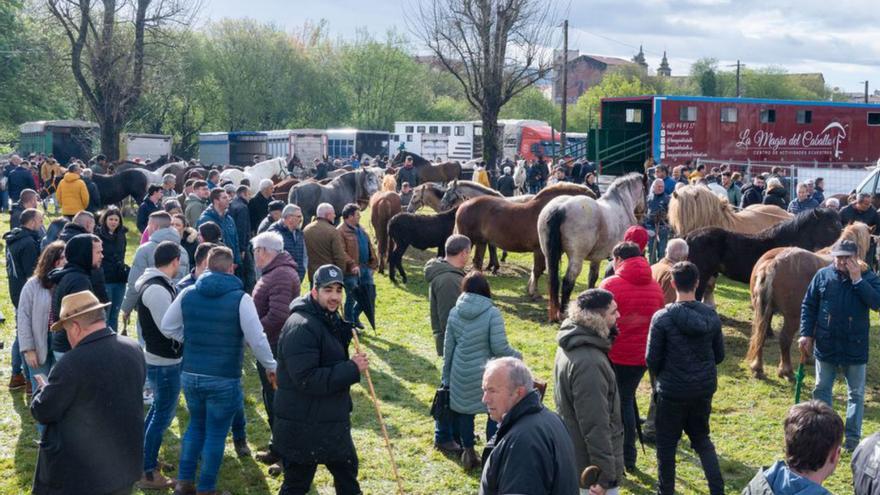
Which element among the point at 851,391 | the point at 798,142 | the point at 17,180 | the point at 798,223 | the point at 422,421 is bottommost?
the point at 422,421

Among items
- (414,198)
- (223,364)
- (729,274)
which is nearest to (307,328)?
(223,364)

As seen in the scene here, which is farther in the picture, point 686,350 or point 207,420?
point 207,420

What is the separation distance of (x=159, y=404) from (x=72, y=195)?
39.0 ft

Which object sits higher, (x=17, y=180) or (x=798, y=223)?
(x=17, y=180)

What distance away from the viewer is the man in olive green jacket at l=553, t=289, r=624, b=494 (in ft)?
16.4

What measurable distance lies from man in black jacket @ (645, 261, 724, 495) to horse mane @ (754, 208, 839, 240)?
19.3ft

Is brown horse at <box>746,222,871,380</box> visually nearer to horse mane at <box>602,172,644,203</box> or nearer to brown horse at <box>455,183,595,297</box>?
horse mane at <box>602,172,644,203</box>

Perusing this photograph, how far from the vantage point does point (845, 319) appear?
7.12m

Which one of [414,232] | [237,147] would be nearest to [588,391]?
[414,232]

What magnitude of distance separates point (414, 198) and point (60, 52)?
2353 cm

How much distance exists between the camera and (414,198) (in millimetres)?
19500

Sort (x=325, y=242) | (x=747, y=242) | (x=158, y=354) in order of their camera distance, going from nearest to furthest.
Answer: (x=158, y=354) → (x=325, y=242) → (x=747, y=242)

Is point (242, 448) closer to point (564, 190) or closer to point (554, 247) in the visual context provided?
point (554, 247)

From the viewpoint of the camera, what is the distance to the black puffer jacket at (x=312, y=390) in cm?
503
